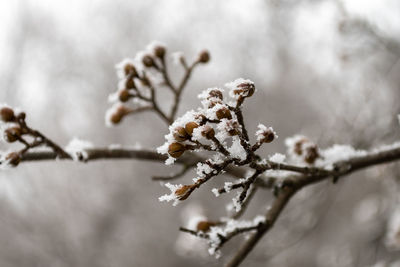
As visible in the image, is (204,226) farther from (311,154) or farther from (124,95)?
(124,95)

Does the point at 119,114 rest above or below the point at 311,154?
above

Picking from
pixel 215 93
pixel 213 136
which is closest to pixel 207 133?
pixel 213 136

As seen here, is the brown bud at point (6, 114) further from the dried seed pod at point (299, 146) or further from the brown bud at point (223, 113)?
the dried seed pod at point (299, 146)

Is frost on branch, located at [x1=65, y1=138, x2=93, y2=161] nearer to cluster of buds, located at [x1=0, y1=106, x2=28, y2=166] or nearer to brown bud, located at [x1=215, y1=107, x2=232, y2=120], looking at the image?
cluster of buds, located at [x1=0, y1=106, x2=28, y2=166]

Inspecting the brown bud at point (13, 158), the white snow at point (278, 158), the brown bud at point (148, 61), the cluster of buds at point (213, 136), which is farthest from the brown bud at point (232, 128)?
the brown bud at point (148, 61)

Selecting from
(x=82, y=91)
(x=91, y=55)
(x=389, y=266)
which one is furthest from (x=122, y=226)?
(x=389, y=266)

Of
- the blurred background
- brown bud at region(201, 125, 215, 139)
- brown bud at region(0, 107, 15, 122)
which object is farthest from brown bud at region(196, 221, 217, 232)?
the blurred background
